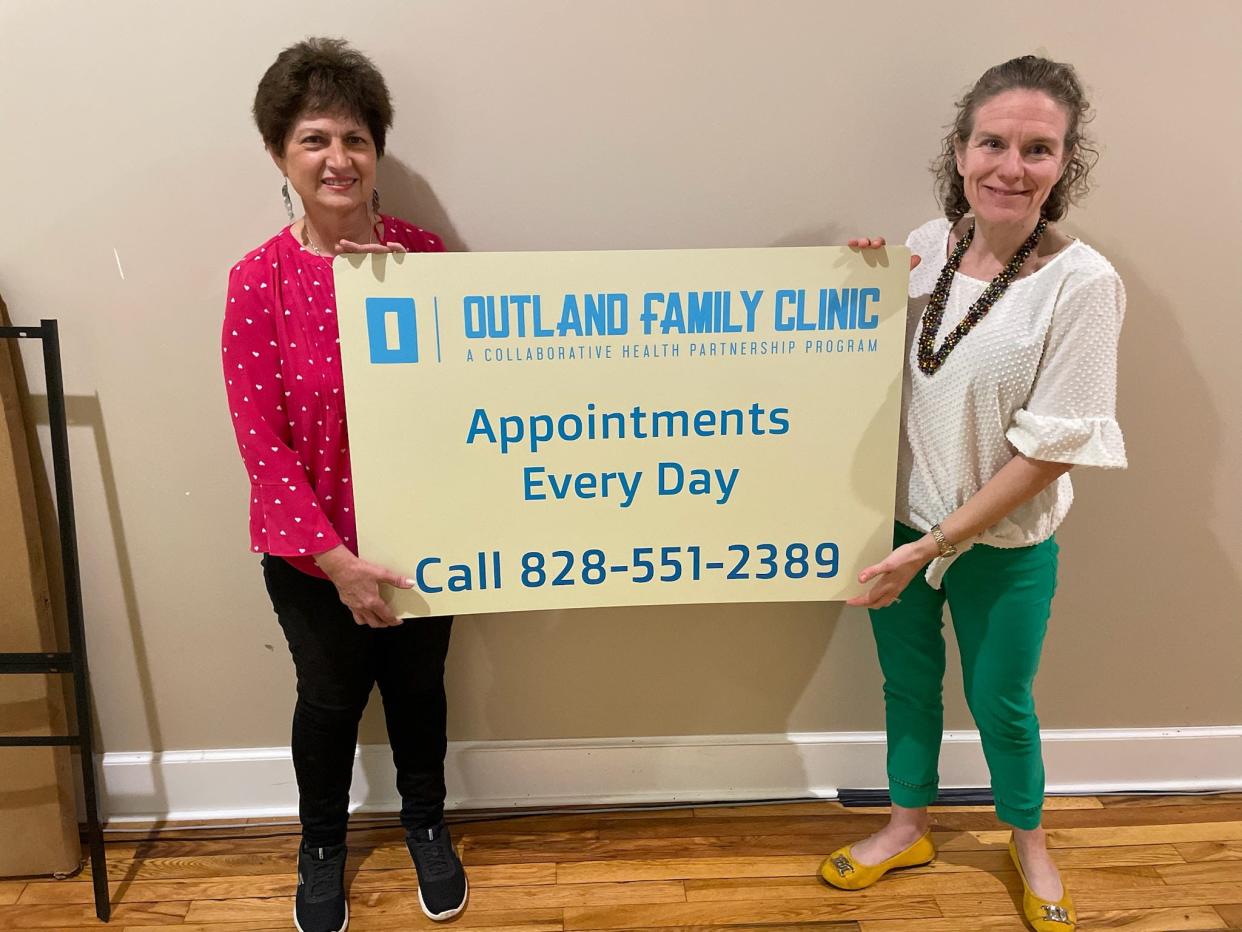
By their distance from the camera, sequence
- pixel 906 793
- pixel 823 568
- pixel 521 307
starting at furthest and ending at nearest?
pixel 906 793, pixel 823 568, pixel 521 307

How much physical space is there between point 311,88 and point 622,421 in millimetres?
684

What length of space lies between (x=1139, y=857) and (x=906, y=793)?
0.53 m

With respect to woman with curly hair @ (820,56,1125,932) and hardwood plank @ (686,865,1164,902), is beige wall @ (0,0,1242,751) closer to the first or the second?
woman with curly hair @ (820,56,1125,932)

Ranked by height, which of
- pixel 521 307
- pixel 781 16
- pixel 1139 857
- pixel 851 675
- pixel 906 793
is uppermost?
pixel 781 16

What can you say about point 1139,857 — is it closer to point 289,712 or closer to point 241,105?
point 289,712

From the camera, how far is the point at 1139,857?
176 centimetres

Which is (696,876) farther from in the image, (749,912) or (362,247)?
(362,247)

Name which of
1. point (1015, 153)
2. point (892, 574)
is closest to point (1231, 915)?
point (892, 574)

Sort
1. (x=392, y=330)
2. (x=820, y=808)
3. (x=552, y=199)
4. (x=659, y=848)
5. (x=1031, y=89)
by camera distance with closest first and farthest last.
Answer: (x=1031, y=89)
(x=392, y=330)
(x=552, y=199)
(x=659, y=848)
(x=820, y=808)

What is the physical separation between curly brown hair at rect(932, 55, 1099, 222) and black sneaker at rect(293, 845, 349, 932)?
1599mm

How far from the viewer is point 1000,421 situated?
4.33ft

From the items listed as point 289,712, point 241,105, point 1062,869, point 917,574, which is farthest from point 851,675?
point 241,105

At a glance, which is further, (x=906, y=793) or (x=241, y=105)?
(x=906, y=793)

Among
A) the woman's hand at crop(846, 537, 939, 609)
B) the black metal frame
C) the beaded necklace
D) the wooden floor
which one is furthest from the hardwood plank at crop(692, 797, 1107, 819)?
the black metal frame
